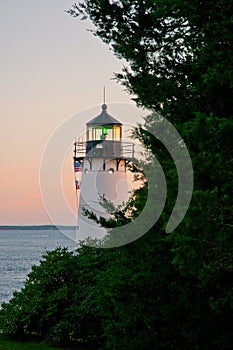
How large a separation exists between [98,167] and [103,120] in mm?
2007

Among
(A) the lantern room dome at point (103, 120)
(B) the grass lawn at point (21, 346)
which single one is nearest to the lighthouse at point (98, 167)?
(A) the lantern room dome at point (103, 120)

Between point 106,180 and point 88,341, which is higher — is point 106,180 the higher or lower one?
the higher one

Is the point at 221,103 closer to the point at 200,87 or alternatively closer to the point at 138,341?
the point at 200,87

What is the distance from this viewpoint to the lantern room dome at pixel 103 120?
73.7 ft

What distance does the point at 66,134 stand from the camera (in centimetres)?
1848

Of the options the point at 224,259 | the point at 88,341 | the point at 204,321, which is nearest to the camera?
the point at 224,259

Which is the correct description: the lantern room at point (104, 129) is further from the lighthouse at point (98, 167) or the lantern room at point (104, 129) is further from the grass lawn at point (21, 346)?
the grass lawn at point (21, 346)

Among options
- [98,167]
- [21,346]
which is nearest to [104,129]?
[98,167]

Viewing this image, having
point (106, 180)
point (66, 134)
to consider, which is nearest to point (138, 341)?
point (66, 134)

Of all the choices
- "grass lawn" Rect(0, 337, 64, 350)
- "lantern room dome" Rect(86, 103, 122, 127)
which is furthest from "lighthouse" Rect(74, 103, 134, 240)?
"grass lawn" Rect(0, 337, 64, 350)

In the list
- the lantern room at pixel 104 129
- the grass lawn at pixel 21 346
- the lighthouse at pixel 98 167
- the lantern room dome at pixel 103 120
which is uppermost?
the lantern room dome at pixel 103 120

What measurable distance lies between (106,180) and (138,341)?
42.6 ft

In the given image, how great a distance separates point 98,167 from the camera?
2184cm

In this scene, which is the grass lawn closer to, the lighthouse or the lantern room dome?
the lighthouse
